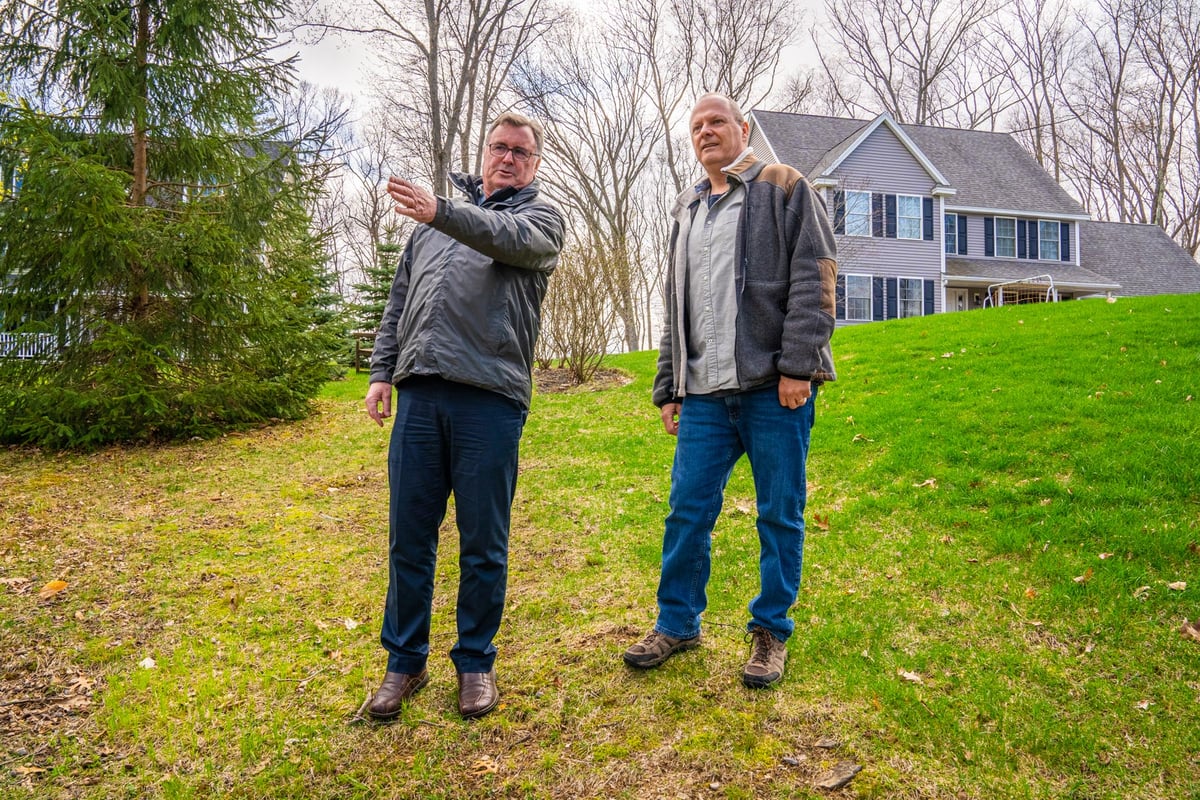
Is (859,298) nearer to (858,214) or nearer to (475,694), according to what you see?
(858,214)

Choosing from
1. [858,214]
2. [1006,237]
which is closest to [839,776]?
[858,214]

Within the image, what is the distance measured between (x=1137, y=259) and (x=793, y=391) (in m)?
28.8

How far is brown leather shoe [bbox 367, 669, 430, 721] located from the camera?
2600 millimetres

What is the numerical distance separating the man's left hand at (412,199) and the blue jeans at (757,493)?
1.33 metres

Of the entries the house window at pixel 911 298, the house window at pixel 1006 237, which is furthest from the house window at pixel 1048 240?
the house window at pixel 911 298

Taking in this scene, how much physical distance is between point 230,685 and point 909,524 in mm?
3968

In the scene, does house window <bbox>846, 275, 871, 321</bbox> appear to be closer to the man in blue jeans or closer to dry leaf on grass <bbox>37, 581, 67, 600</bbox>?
the man in blue jeans

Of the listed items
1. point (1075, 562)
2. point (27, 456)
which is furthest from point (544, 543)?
point (27, 456)

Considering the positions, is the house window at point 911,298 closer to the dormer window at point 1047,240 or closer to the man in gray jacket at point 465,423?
the dormer window at point 1047,240

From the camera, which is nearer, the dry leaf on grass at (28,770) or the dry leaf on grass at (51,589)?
the dry leaf on grass at (28,770)

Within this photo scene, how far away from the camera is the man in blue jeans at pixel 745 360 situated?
104 inches

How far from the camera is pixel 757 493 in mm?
2750

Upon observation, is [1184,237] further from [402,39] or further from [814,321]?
[814,321]

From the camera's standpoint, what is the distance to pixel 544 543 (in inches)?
194
